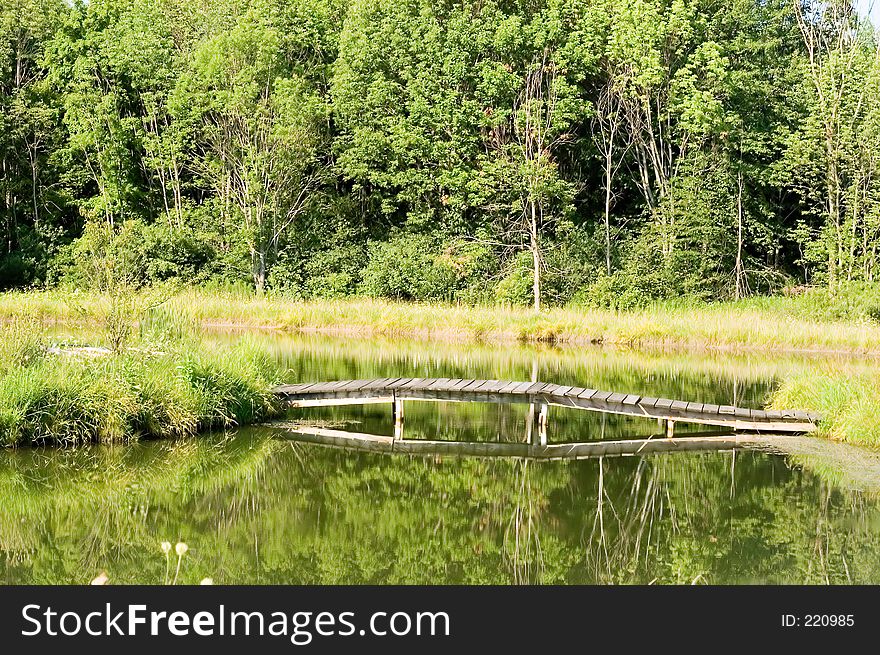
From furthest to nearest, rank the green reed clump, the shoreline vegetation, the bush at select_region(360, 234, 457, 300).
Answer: the bush at select_region(360, 234, 457, 300), the green reed clump, the shoreline vegetation

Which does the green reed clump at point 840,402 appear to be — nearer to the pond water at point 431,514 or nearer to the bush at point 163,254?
the pond water at point 431,514

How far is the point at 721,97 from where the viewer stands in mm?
31859

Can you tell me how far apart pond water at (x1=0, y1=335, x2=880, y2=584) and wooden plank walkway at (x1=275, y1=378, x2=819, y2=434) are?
0.44 meters

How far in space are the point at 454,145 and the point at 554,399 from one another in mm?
19634

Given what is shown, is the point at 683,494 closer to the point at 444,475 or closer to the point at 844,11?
the point at 444,475

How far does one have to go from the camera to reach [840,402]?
13617mm

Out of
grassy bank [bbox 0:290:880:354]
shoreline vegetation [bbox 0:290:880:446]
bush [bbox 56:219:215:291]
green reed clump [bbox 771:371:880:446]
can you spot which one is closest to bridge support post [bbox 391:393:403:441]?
shoreline vegetation [bbox 0:290:880:446]

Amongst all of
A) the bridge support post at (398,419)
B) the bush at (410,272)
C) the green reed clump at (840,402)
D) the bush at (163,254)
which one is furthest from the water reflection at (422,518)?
the bush at (163,254)

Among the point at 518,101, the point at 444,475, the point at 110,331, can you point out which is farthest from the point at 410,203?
the point at 444,475

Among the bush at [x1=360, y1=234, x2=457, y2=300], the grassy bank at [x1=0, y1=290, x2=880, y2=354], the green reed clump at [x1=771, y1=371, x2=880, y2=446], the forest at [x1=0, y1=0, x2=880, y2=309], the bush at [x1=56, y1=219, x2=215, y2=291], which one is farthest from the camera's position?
the bush at [x1=56, y1=219, x2=215, y2=291]

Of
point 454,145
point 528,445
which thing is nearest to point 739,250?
point 454,145

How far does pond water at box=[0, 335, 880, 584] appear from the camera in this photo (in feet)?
26.4

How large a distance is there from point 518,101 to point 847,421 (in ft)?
70.1

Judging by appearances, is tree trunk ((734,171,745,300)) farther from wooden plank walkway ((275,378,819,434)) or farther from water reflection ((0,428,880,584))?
water reflection ((0,428,880,584))
